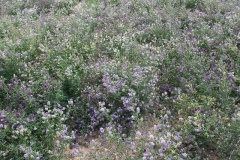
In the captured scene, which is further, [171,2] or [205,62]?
[171,2]

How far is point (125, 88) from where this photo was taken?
167 inches

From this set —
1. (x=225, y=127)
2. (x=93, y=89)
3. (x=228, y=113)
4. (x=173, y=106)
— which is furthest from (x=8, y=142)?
(x=228, y=113)

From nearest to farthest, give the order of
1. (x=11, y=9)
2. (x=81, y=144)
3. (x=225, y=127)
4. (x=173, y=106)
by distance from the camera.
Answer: (x=225, y=127), (x=81, y=144), (x=173, y=106), (x=11, y=9)

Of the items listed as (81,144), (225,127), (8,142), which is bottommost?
(81,144)

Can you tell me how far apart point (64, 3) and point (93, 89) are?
5.53 m

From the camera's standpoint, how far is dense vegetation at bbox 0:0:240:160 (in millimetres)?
3523

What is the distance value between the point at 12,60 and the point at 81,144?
2.20 meters

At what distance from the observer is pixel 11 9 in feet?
28.2

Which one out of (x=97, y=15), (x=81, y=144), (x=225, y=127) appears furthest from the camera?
(x=97, y=15)

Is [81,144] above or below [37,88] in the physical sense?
below

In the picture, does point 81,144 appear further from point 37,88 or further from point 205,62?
point 205,62

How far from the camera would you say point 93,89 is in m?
4.51

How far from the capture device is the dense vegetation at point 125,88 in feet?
11.6

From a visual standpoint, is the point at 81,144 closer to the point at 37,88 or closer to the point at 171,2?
the point at 37,88
